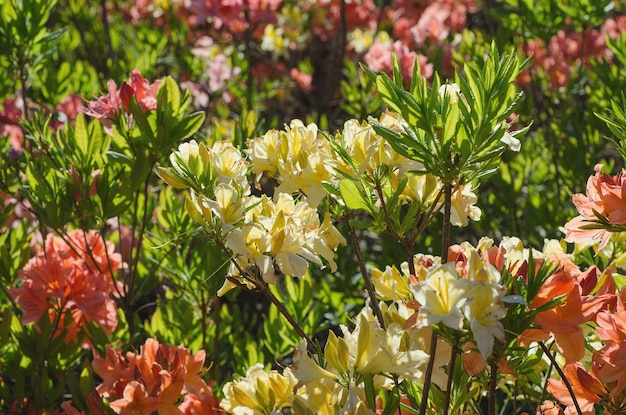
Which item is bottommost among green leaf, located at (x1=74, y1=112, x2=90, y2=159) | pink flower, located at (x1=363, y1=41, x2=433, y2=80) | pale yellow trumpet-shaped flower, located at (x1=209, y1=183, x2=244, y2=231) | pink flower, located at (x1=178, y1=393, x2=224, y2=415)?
pink flower, located at (x1=178, y1=393, x2=224, y2=415)

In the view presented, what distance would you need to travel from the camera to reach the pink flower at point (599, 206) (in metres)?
1.31

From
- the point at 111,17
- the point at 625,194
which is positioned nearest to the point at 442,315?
the point at 625,194

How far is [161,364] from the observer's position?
5.28 ft

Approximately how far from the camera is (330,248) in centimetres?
156

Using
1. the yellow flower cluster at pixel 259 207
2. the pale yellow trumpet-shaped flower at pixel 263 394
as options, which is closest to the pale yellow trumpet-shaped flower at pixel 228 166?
the yellow flower cluster at pixel 259 207

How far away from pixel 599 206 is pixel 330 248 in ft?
1.55

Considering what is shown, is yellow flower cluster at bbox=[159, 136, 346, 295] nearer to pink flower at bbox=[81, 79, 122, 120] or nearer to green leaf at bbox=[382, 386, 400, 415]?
green leaf at bbox=[382, 386, 400, 415]

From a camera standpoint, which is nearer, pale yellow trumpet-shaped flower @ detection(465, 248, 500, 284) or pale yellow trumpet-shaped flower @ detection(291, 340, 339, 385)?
pale yellow trumpet-shaped flower @ detection(465, 248, 500, 284)

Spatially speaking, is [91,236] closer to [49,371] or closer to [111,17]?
[49,371]

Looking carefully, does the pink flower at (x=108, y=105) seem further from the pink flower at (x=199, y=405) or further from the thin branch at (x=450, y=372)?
the thin branch at (x=450, y=372)

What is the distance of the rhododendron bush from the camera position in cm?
118

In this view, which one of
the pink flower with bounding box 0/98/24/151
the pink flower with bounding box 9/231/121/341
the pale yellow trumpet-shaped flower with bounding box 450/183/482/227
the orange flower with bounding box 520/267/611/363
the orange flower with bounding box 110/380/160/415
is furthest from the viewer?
the pink flower with bounding box 0/98/24/151

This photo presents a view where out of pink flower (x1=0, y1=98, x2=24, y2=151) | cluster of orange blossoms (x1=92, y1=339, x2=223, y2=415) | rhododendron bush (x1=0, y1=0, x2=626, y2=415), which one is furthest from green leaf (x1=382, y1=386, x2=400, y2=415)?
pink flower (x1=0, y1=98, x2=24, y2=151)

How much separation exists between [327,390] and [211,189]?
1.31 feet
